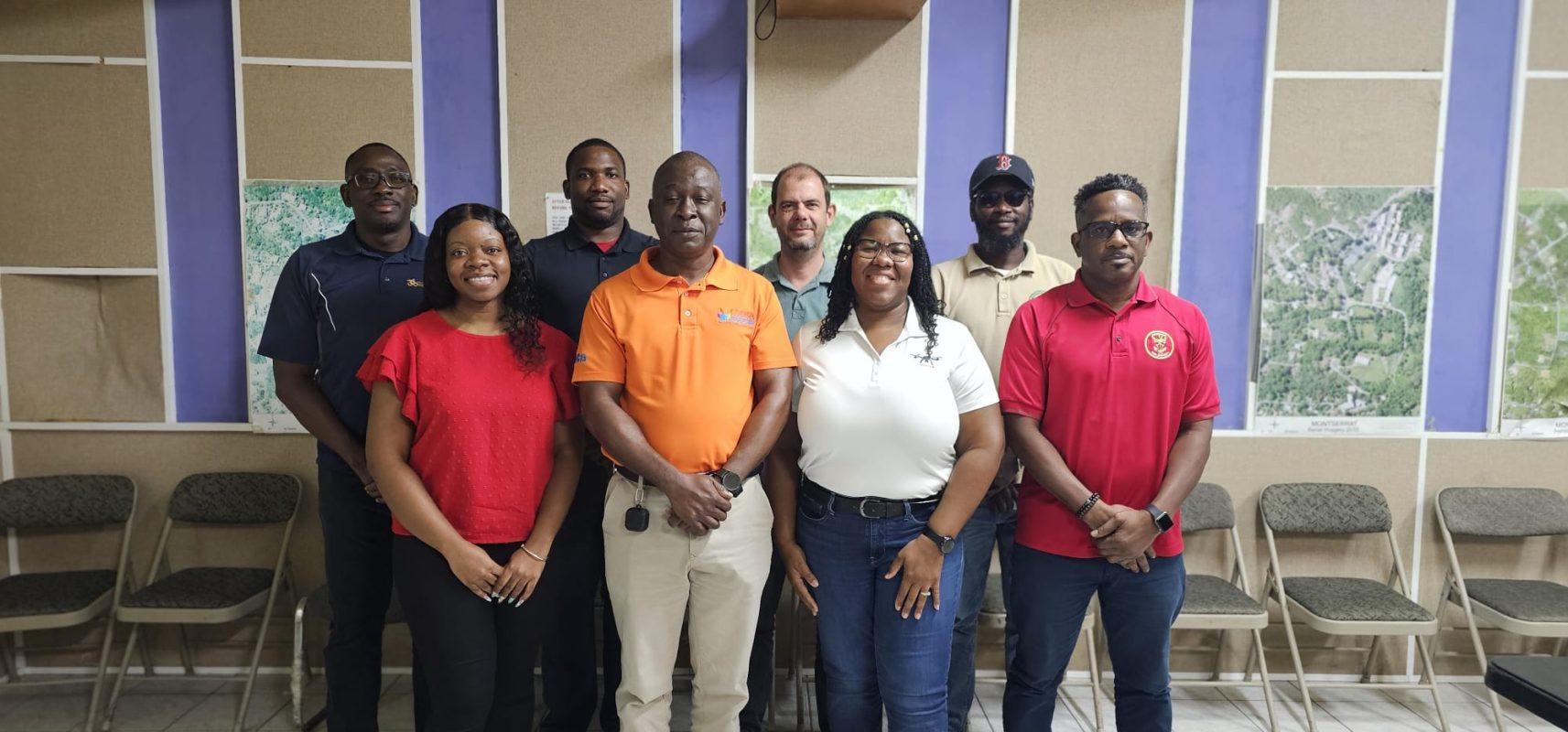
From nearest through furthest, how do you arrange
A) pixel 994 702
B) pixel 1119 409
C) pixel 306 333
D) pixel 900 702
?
pixel 900 702 < pixel 1119 409 < pixel 306 333 < pixel 994 702

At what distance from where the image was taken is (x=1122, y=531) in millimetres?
1913

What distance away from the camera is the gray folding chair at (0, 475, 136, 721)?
286 centimetres

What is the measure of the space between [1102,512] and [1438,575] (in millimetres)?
2506

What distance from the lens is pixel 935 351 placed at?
189cm

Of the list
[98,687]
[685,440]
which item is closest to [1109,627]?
[685,440]

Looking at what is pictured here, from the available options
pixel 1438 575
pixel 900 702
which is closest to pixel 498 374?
pixel 900 702

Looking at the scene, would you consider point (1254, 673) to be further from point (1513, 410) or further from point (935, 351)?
point (935, 351)

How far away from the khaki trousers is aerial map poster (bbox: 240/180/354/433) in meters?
2.06

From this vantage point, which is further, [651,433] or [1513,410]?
[1513,410]

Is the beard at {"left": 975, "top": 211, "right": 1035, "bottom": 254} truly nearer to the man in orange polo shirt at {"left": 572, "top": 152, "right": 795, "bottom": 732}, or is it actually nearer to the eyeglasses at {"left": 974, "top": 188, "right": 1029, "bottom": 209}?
the eyeglasses at {"left": 974, "top": 188, "right": 1029, "bottom": 209}

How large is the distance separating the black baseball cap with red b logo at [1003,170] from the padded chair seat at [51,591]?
3.62 meters

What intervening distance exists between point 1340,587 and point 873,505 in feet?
7.78

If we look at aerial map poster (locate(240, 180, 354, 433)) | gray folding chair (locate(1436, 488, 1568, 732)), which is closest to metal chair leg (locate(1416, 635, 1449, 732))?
gray folding chair (locate(1436, 488, 1568, 732))

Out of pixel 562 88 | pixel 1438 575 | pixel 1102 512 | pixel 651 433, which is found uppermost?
pixel 562 88
